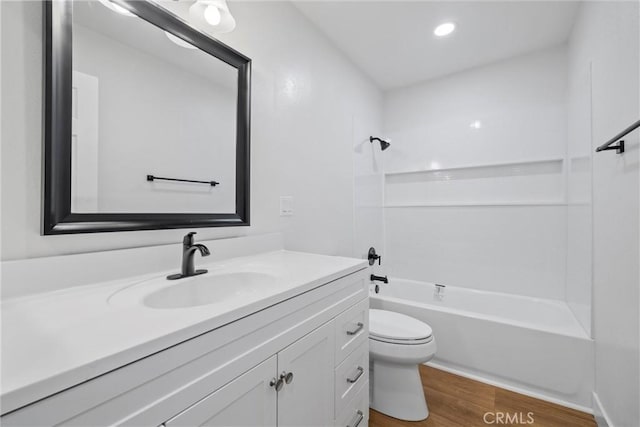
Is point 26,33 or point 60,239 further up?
point 26,33

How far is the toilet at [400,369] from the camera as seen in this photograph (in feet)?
4.96

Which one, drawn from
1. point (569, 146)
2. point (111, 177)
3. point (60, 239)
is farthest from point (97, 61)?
point (569, 146)

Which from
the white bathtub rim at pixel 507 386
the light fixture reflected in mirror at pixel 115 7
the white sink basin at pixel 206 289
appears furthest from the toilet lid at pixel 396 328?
the light fixture reflected in mirror at pixel 115 7

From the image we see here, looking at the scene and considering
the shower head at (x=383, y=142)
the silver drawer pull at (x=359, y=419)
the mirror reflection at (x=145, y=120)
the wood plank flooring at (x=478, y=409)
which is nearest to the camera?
the mirror reflection at (x=145, y=120)

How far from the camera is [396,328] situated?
5.48 ft

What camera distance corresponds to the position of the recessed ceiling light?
1904 millimetres

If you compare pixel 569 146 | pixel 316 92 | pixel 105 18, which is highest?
A: pixel 316 92

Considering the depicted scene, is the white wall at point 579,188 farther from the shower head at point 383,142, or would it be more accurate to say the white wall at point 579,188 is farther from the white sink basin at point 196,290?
the white sink basin at point 196,290

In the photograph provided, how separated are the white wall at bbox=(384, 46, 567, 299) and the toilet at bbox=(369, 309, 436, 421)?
1221mm

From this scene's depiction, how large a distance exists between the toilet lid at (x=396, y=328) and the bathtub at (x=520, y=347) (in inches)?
12.4

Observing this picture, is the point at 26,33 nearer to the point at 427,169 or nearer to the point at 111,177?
the point at 111,177

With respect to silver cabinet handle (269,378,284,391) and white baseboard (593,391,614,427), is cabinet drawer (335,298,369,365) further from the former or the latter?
white baseboard (593,391,614,427)

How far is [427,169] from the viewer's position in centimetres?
274

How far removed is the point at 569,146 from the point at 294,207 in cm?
211
